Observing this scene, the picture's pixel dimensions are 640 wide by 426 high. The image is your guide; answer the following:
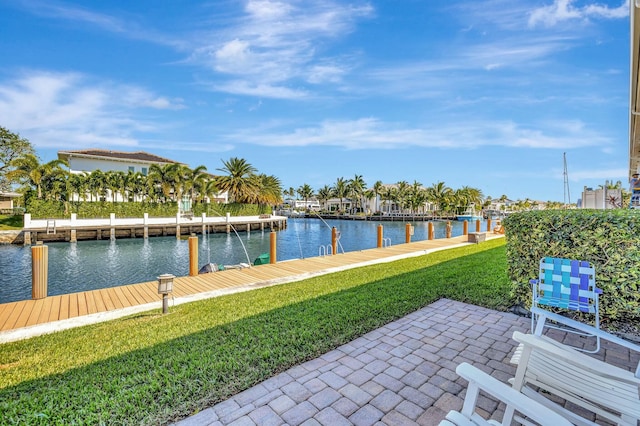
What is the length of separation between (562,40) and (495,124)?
30.3 feet

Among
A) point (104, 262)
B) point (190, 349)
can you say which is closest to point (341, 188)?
point (104, 262)

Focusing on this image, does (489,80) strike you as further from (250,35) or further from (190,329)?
(190,329)

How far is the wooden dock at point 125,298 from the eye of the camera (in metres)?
4.66

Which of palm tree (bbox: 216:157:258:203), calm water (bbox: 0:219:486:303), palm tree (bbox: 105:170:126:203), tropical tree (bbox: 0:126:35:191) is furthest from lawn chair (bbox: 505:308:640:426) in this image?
tropical tree (bbox: 0:126:35:191)

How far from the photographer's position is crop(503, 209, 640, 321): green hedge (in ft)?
11.6

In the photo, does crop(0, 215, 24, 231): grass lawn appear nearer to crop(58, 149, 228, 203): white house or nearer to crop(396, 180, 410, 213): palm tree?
crop(58, 149, 228, 203): white house

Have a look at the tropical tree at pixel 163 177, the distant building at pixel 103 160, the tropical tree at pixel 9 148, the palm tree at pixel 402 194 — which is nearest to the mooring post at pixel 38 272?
the tropical tree at pixel 163 177

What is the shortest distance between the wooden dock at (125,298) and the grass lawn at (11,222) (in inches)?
1062

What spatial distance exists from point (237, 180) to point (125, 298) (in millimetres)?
35669

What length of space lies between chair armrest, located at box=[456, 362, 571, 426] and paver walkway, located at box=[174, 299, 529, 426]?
0.83m

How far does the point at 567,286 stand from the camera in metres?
3.69

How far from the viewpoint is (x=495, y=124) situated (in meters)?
17.8

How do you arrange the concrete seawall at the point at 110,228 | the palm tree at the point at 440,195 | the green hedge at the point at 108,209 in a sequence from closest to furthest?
the concrete seawall at the point at 110,228 < the green hedge at the point at 108,209 < the palm tree at the point at 440,195

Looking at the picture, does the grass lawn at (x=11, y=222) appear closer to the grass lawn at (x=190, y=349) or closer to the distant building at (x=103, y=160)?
the distant building at (x=103, y=160)
